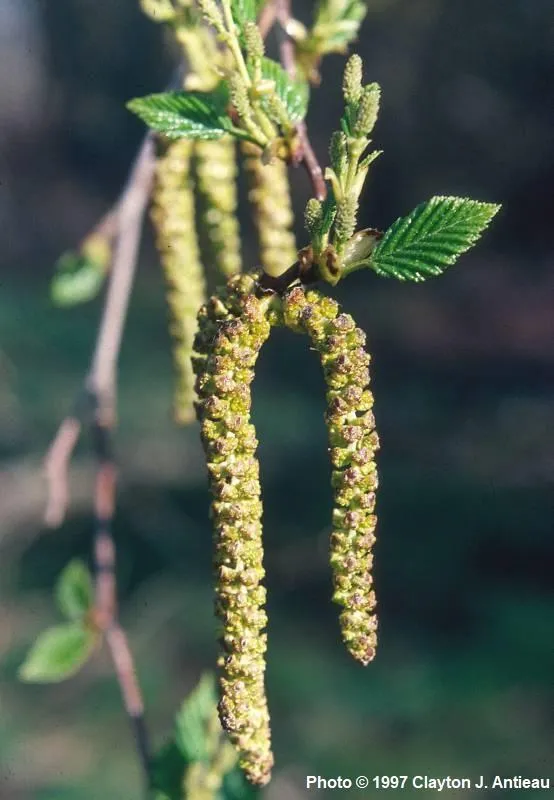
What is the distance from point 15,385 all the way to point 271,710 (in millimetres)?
3403

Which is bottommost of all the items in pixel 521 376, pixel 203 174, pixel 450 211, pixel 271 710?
pixel 271 710

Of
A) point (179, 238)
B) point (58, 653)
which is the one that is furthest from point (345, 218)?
point (58, 653)

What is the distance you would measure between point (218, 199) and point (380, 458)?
4.65m

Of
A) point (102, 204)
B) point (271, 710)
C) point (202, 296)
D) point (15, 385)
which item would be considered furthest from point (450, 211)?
point (102, 204)

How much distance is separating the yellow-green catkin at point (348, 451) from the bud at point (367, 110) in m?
0.13

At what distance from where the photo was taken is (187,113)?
3.08 ft

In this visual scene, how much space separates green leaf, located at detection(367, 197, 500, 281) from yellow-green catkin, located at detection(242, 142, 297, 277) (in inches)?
14.1

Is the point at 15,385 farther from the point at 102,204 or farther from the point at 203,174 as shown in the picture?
the point at 203,174

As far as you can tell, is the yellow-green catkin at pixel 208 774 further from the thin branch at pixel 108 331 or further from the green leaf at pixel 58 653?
the thin branch at pixel 108 331

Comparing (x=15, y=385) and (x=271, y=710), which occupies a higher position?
(x=15, y=385)

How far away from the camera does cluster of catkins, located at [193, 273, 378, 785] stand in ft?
2.42

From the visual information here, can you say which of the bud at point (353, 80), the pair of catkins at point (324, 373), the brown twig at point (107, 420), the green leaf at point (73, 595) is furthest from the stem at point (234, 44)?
the green leaf at point (73, 595)

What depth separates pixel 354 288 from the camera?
761 cm

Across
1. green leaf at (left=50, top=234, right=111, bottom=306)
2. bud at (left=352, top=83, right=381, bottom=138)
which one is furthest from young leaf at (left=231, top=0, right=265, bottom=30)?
green leaf at (left=50, top=234, right=111, bottom=306)
